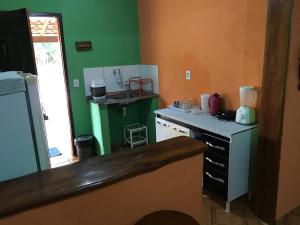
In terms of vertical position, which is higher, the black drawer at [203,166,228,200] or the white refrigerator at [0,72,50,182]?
the white refrigerator at [0,72,50,182]

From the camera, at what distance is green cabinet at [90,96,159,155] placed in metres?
3.43

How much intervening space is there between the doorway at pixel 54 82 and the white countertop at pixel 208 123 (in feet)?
5.56

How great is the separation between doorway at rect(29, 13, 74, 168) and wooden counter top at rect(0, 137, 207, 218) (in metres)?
2.61

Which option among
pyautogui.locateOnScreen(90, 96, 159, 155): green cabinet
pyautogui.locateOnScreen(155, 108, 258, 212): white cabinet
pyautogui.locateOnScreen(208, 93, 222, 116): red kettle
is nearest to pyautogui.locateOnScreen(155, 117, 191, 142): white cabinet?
pyautogui.locateOnScreen(155, 108, 258, 212): white cabinet

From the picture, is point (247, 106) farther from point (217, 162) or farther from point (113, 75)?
point (113, 75)

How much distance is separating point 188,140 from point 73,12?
2.89 meters

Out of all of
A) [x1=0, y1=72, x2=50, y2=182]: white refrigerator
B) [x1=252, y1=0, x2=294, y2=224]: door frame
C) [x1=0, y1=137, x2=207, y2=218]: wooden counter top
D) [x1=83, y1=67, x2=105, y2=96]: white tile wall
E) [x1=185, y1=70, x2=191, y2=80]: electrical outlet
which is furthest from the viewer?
[x1=83, y1=67, x2=105, y2=96]: white tile wall

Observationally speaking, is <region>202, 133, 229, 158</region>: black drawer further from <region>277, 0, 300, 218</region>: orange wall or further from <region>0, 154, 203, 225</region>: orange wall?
<region>0, 154, 203, 225</region>: orange wall

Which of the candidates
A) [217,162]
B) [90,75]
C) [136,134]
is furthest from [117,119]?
[217,162]

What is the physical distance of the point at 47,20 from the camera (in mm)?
3559

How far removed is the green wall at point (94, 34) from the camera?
11.1 ft

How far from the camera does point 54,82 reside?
4082 millimetres

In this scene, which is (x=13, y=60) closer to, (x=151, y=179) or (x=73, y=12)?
(x=73, y=12)

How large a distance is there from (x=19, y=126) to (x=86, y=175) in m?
0.69
